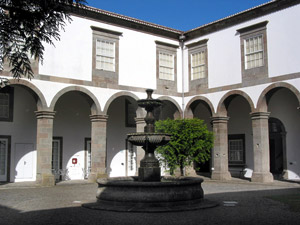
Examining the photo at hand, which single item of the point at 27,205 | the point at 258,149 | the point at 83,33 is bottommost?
the point at 27,205

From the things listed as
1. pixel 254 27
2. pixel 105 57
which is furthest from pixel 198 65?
pixel 105 57

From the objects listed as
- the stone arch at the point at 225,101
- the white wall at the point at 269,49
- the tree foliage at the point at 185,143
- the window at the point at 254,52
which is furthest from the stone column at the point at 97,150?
the window at the point at 254,52

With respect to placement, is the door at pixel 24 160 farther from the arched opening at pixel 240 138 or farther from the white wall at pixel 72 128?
the arched opening at pixel 240 138

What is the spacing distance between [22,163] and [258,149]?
9.65 meters

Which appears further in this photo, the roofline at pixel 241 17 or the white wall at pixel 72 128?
the white wall at pixel 72 128

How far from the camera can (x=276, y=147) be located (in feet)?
62.6

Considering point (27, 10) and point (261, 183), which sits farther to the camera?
point (261, 183)

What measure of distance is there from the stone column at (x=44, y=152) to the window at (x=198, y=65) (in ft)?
23.9

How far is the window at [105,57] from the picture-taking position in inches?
663

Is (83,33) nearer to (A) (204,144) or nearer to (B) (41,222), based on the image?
(A) (204,144)

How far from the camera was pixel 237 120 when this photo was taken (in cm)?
2000

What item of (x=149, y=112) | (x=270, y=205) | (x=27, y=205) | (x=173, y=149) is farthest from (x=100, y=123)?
(x=270, y=205)

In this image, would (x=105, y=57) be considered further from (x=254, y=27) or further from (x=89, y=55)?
(x=254, y=27)

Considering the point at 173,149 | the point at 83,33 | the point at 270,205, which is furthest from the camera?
the point at 83,33
